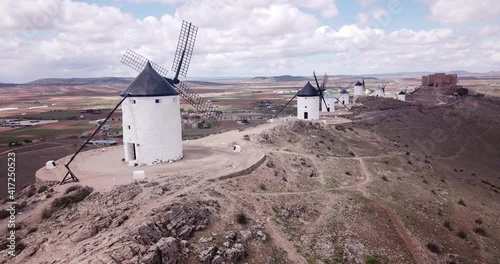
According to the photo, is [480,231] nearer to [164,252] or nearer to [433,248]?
[433,248]

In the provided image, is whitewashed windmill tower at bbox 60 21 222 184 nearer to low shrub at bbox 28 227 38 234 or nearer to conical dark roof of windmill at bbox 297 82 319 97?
low shrub at bbox 28 227 38 234

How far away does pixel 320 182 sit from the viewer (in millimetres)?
24641

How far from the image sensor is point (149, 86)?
914 inches

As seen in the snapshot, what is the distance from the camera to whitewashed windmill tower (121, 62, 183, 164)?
2295cm

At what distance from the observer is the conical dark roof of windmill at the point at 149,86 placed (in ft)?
75.2

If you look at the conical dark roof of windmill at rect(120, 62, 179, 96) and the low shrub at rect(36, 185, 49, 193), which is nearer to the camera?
the low shrub at rect(36, 185, 49, 193)

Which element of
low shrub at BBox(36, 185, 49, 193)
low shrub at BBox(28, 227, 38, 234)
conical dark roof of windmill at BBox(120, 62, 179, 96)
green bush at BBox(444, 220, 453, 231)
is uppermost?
conical dark roof of windmill at BBox(120, 62, 179, 96)

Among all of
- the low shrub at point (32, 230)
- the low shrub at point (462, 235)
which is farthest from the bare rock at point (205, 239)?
the low shrub at point (462, 235)

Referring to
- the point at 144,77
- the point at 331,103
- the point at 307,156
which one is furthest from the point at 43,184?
the point at 331,103

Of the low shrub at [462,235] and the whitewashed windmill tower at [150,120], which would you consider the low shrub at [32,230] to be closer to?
the whitewashed windmill tower at [150,120]

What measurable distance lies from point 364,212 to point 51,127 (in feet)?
230

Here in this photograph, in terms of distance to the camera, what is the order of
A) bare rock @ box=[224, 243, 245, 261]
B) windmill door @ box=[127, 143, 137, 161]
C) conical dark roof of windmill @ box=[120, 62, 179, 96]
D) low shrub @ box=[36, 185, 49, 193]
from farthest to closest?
windmill door @ box=[127, 143, 137, 161] → conical dark roof of windmill @ box=[120, 62, 179, 96] → low shrub @ box=[36, 185, 49, 193] → bare rock @ box=[224, 243, 245, 261]

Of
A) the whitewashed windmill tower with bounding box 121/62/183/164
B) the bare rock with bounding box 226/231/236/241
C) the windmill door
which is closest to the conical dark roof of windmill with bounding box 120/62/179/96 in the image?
the whitewashed windmill tower with bounding box 121/62/183/164

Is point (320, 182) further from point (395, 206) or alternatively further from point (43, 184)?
point (43, 184)
